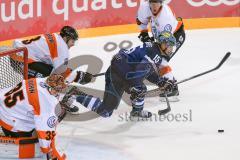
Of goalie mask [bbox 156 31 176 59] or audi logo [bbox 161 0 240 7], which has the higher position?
audi logo [bbox 161 0 240 7]

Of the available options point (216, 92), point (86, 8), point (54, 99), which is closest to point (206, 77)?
point (216, 92)

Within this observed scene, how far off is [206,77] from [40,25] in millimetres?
2129

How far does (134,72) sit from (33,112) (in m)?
1.20

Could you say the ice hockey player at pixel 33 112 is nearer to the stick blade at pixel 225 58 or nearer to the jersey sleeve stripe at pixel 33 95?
the jersey sleeve stripe at pixel 33 95

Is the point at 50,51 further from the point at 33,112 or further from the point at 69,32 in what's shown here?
the point at 33,112

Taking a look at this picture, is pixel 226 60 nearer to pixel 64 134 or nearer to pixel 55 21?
pixel 55 21

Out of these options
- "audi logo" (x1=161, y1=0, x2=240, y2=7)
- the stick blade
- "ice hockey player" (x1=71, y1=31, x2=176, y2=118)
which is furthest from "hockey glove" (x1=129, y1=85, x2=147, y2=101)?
"audi logo" (x1=161, y1=0, x2=240, y2=7)

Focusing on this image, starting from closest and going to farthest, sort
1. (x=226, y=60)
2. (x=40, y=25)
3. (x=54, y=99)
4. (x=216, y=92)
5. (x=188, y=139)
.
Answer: (x=54, y=99) → (x=188, y=139) → (x=216, y=92) → (x=226, y=60) → (x=40, y=25)

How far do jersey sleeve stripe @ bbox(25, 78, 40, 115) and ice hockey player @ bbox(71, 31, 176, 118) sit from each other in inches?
31.4

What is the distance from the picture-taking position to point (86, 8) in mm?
7418

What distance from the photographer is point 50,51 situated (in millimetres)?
5066

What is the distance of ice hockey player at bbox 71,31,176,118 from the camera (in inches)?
194

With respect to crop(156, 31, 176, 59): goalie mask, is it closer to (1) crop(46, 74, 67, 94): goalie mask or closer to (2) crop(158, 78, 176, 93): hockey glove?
(2) crop(158, 78, 176, 93): hockey glove

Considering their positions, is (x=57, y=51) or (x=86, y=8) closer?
(x=57, y=51)
